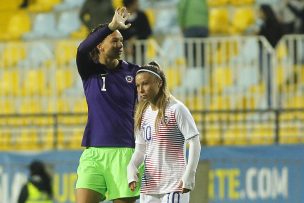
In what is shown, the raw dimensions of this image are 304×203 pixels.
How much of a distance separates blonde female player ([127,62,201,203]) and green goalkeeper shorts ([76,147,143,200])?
1.31ft

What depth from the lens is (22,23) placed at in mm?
20875

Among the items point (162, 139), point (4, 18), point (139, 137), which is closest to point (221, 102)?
point (4, 18)

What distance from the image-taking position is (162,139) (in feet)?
28.5

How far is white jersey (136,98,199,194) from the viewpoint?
8.62m

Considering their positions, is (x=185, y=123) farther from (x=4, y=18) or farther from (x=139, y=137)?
(x=4, y=18)

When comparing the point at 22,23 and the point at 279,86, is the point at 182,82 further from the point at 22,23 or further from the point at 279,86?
the point at 22,23

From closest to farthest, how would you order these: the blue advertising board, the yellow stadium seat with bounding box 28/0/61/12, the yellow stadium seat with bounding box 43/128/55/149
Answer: the blue advertising board → the yellow stadium seat with bounding box 43/128/55/149 → the yellow stadium seat with bounding box 28/0/61/12

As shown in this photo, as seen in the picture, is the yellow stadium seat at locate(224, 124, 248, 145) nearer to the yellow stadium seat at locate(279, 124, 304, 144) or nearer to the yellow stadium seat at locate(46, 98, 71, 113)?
the yellow stadium seat at locate(279, 124, 304, 144)

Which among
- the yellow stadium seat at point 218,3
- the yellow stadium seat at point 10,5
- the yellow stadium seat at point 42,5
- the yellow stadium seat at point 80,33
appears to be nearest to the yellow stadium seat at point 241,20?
the yellow stadium seat at point 218,3

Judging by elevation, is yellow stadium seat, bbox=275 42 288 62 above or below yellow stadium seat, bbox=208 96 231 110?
above

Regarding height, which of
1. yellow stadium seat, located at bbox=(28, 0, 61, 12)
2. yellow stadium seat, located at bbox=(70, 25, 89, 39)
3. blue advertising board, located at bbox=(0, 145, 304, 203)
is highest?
yellow stadium seat, located at bbox=(28, 0, 61, 12)

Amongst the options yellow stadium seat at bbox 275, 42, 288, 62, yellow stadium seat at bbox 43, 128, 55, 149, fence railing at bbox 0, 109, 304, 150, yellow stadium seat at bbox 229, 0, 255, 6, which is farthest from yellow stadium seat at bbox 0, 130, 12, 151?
yellow stadium seat at bbox 229, 0, 255, 6

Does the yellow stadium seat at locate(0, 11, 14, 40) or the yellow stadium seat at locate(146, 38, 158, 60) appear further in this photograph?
the yellow stadium seat at locate(0, 11, 14, 40)

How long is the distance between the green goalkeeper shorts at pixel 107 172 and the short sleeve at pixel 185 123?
774mm
